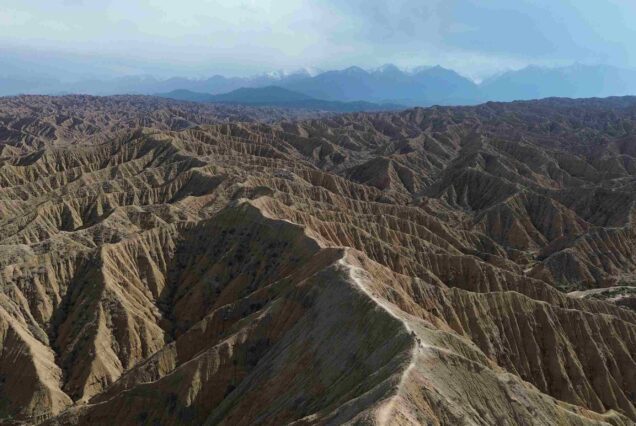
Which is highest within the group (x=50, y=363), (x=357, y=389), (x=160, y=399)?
(x=357, y=389)

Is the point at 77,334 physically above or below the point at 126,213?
below

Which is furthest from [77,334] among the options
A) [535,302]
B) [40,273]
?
[535,302]

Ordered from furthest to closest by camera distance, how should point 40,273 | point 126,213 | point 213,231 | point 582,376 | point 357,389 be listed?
point 126,213 → point 213,231 → point 40,273 → point 582,376 → point 357,389

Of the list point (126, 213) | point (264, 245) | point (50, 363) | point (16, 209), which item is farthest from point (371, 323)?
point (16, 209)

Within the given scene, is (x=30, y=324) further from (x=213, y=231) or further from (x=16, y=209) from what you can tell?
(x=16, y=209)

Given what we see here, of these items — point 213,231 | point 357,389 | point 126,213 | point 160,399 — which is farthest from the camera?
point 126,213

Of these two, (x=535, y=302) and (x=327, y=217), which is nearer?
(x=535, y=302)

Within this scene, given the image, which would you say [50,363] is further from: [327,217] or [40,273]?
[327,217]
